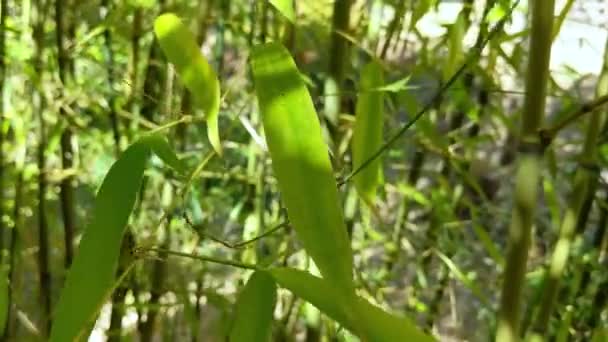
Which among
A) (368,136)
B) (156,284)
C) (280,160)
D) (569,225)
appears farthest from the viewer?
(156,284)

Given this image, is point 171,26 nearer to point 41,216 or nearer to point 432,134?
point 432,134

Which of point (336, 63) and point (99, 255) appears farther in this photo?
point (336, 63)

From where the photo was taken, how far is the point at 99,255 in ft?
1.23

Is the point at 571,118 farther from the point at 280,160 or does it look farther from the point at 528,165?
the point at 280,160

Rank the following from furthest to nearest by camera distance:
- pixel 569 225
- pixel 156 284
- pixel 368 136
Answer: pixel 156 284
pixel 569 225
pixel 368 136

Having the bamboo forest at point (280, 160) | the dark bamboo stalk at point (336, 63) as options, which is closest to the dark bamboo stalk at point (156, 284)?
the bamboo forest at point (280, 160)

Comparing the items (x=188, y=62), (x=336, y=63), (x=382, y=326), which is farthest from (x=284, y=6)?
(x=336, y=63)

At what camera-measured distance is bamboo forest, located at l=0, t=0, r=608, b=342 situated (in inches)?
14.4

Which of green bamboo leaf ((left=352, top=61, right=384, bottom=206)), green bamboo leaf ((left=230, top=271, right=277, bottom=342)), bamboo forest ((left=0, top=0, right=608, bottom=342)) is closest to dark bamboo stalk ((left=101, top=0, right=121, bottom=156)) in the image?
bamboo forest ((left=0, top=0, right=608, bottom=342))

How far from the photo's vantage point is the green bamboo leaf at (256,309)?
376 millimetres

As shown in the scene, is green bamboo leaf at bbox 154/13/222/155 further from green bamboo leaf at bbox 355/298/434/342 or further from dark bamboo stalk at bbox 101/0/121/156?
dark bamboo stalk at bbox 101/0/121/156

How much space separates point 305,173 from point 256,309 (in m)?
0.08

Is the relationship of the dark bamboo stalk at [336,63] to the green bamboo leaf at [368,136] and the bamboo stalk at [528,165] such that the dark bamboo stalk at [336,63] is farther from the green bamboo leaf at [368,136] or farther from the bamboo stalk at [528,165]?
the bamboo stalk at [528,165]

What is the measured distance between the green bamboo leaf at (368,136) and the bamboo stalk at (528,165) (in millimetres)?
105
